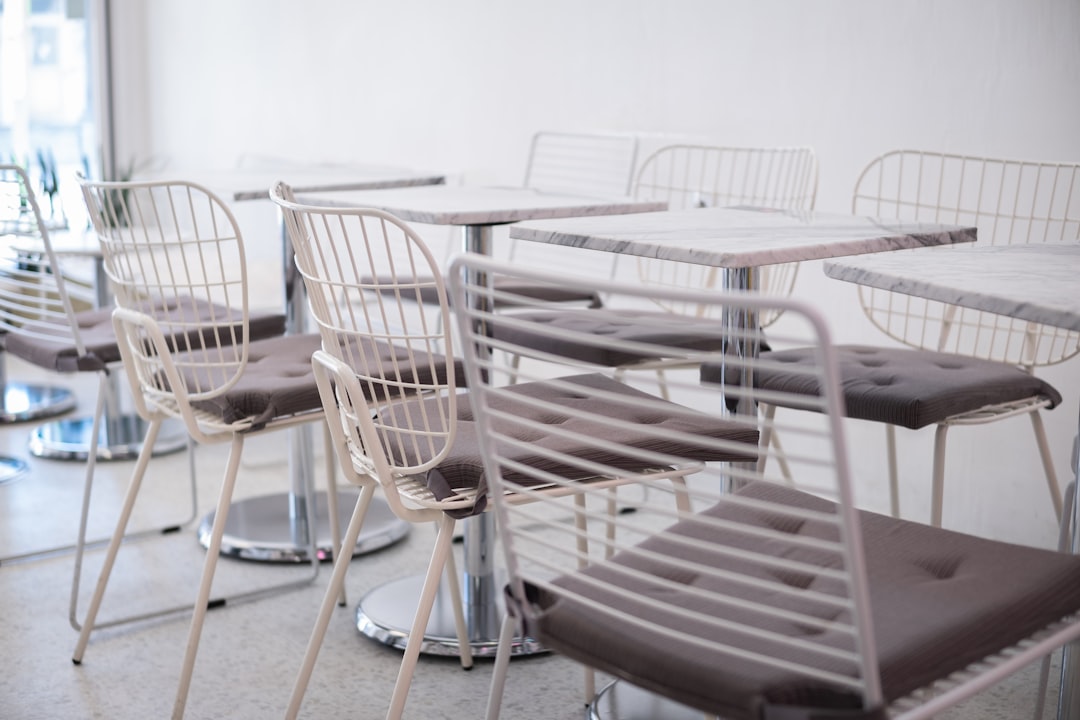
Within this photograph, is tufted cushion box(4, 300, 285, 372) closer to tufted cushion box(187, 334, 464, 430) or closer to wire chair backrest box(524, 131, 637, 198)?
tufted cushion box(187, 334, 464, 430)

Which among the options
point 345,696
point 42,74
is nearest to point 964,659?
point 345,696

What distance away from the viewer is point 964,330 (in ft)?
8.55

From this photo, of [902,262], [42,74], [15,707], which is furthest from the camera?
[42,74]

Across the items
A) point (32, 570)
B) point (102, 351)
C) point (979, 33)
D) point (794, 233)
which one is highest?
point (979, 33)

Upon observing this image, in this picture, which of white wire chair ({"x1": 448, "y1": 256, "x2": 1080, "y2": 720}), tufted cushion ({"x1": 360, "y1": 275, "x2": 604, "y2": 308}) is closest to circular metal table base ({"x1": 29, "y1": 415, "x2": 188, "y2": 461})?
tufted cushion ({"x1": 360, "y1": 275, "x2": 604, "y2": 308})

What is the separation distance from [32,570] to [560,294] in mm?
1369

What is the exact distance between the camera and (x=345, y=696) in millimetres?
2055

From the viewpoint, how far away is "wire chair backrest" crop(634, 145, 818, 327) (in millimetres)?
2844

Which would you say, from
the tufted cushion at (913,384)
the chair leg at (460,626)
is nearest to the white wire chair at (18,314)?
the chair leg at (460,626)

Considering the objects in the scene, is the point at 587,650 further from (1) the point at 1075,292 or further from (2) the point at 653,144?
(2) the point at 653,144

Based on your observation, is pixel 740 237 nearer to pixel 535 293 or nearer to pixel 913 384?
pixel 913 384

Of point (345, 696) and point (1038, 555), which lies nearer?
point (1038, 555)

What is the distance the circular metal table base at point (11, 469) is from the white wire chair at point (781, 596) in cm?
259

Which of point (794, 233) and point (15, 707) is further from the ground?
point (794, 233)
